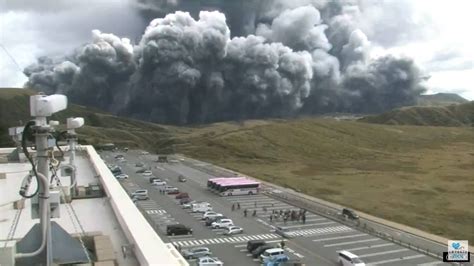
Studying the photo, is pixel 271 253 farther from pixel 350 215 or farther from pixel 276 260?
pixel 350 215

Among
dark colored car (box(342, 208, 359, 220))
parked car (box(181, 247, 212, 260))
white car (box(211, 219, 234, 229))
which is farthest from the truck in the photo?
parked car (box(181, 247, 212, 260))

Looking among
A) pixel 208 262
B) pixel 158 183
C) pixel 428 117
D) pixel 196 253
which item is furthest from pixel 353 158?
pixel 428 117

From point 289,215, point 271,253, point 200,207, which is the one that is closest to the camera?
point 271,253

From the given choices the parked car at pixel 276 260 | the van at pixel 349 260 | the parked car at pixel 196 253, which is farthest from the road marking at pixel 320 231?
the parked car at pixel 196 253

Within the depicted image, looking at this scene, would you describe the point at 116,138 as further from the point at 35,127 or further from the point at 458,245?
the point at 35,127

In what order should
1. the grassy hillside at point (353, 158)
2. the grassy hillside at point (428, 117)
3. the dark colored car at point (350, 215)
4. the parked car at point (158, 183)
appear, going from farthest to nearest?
the grassy hillside at point (428, 117), the parked car at point (158, 183), the grassy hillside at point (353, 158), the dark colored car at point (350, 215)

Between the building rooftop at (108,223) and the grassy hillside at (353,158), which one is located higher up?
the building rooftop at (108,223)

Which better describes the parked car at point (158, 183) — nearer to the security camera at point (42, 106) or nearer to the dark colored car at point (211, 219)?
the dark colored car at point (211, 219)

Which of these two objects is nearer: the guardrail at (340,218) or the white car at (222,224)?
the guardrail at (340,218)
